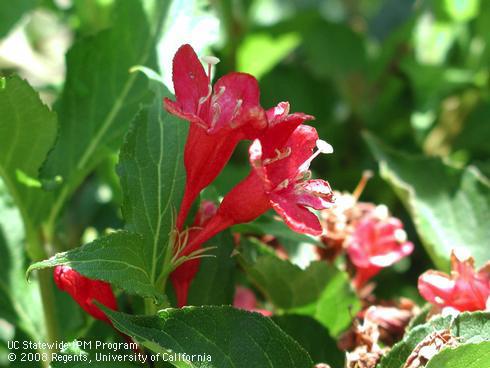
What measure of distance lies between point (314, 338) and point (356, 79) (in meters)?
1.06

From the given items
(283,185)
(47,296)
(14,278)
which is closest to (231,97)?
(283,185)

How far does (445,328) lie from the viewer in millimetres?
943

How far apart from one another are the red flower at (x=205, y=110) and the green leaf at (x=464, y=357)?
32cm

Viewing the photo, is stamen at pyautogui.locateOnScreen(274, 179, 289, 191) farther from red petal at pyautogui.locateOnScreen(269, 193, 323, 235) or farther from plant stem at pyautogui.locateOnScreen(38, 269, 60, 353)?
plant stem at pyautogui.locateOnScreen(38, 269, 60, 353)

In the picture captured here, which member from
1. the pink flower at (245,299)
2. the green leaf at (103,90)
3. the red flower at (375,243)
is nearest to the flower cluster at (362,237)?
the red flower at (375,243)

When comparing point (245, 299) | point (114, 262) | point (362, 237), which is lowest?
point (245, 299)

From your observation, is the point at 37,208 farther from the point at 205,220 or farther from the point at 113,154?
Result: the point at 205,220

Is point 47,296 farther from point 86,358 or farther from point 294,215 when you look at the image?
point 294,215

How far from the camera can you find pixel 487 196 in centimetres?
131

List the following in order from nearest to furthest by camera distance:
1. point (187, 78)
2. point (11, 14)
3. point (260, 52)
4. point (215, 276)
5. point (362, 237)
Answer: point (187, 78) → point (215, 276) → point (362, 237) → point (11, 14) → point (260, 52)

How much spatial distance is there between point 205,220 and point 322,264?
0.73ft

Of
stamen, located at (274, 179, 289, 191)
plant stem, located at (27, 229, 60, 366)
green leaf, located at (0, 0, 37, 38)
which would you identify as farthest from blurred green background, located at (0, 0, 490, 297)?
stamen, located at (274, 179, 289, 191)

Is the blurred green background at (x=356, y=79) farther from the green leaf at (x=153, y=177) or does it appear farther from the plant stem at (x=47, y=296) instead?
the green leaf at (x=153, y=177)

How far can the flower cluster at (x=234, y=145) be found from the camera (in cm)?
95
